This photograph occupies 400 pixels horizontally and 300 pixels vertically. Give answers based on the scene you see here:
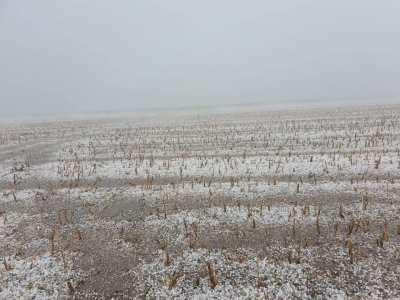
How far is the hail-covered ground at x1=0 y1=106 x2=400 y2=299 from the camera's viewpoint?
4.09 metres

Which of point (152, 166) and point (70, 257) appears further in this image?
point (152, 166)

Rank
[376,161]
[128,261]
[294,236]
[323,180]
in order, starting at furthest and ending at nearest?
[376,161] → [323,180] → [294,236] → [128,261]

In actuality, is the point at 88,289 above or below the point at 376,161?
below

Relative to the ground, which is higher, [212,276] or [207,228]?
[207,228]

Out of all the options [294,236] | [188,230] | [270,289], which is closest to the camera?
[270,289]

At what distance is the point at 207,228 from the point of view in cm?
563

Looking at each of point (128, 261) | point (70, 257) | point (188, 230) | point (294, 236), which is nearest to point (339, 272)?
point (294, 236)

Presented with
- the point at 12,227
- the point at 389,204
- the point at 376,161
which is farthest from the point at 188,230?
the point at 376,161

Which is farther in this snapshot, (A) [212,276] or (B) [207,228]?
(B) [207,228]

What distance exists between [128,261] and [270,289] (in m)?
2.80

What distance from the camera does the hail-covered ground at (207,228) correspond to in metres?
4.09

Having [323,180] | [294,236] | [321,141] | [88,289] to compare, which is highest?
[321,141]

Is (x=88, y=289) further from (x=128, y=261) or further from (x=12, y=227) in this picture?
(x=12, y=227)

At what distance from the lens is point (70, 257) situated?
4.89 meters
